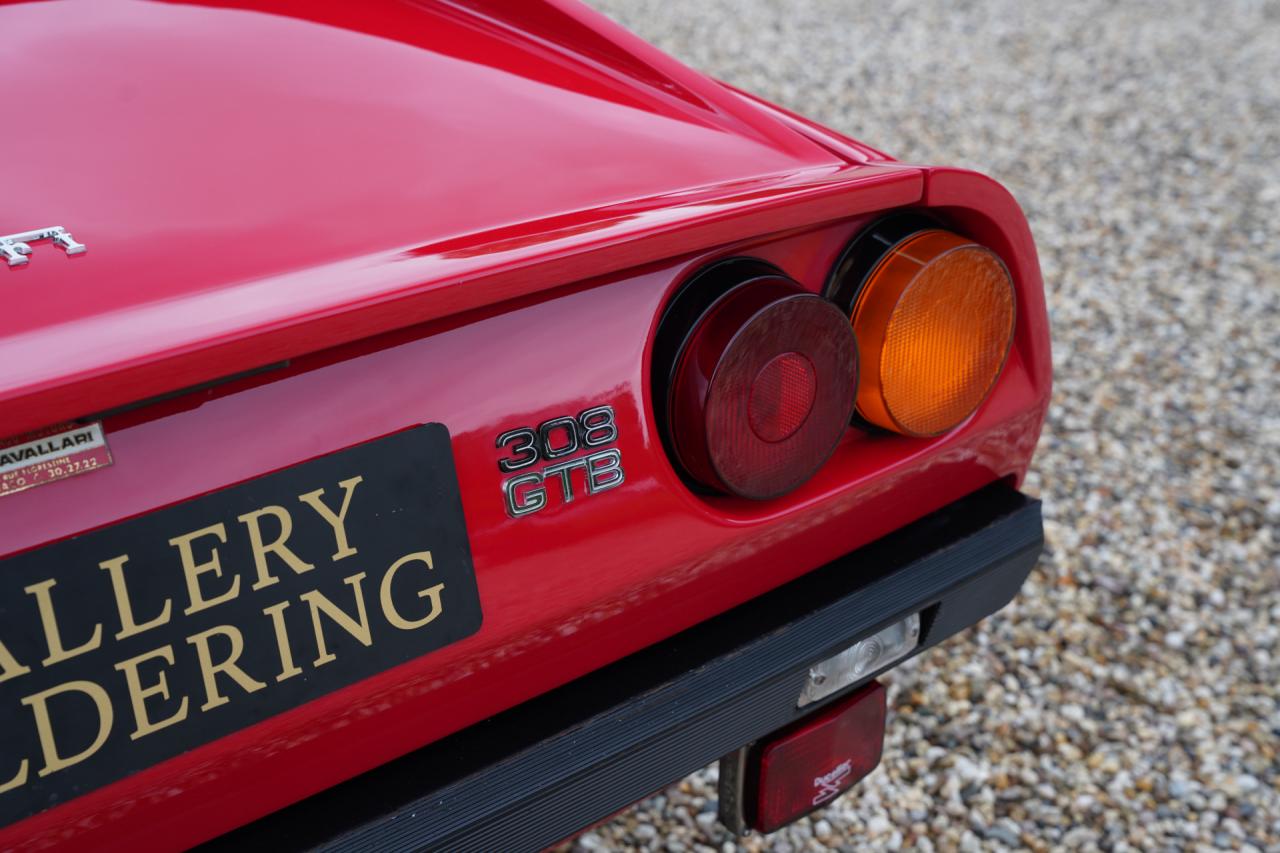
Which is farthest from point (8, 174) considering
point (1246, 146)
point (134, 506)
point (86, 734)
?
point (1246, 146)

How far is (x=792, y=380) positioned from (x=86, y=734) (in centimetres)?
83

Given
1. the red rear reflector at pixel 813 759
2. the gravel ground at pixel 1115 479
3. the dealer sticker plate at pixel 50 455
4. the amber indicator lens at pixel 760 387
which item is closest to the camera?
the dealer sticker plate at pixel 50 455

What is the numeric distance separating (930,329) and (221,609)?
36.2 inches

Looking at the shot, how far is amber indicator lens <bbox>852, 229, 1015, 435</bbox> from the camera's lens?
4.54 feet

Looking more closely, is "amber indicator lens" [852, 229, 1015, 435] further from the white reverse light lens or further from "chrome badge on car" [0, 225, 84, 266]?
"chrome badge on car" [0, 225, 84, 266]

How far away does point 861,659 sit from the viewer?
1528 mm

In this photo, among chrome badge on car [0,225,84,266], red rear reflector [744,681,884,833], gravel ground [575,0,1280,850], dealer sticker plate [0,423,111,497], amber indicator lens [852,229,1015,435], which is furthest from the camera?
gravel ground [575,0,1280,850]

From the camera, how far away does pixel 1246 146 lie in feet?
18.1

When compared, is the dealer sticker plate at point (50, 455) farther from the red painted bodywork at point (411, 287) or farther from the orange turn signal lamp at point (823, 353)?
the orange turn signal lamp at point (823, 353)

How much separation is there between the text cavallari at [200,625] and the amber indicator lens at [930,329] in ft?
2.14

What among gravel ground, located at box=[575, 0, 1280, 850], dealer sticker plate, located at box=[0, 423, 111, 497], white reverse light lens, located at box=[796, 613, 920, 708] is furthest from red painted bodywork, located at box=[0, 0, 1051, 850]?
gravel ground, located at box=[575, 0, 1280, 850]

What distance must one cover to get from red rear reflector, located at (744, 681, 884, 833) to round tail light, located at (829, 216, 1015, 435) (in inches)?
16.3

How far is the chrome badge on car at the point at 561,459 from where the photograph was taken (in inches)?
46.4

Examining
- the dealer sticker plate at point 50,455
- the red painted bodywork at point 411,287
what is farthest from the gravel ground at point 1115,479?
the dealer sticker plate at point 50,455
